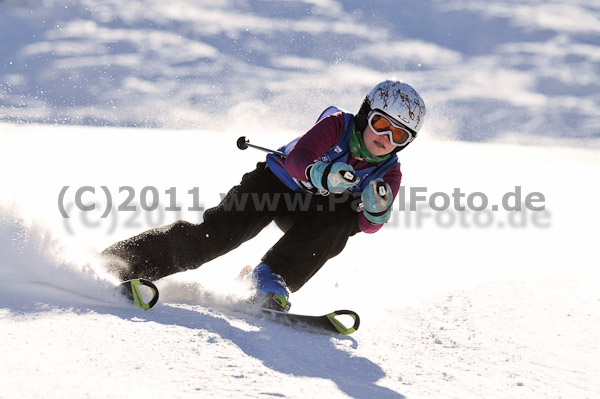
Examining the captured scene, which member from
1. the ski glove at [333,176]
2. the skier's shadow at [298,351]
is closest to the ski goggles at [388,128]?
the ski glove at [333,176]

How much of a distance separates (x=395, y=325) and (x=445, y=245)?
8.30 feet

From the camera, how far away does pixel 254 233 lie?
3.56 metres

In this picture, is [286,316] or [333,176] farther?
[333,176]

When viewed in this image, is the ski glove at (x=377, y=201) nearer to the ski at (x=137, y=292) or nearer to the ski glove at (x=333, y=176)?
the ski glove at (x=333, y=176)

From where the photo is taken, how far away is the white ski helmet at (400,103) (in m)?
3.34

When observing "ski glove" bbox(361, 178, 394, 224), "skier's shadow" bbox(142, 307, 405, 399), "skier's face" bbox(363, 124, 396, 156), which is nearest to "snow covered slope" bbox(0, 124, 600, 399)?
"skier's shadow" bbox(142, 307, 405, 399)

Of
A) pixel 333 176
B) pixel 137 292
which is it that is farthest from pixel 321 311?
pixel 137 292

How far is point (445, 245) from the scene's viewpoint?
226 inches

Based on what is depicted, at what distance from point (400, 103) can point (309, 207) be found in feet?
2.45

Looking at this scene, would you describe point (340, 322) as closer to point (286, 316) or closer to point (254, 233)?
point (286, 316)

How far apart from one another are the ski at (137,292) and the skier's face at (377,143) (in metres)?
1.36

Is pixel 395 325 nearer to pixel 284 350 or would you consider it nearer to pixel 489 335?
pixel 489 335

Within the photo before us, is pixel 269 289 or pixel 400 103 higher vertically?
pixel 400 103

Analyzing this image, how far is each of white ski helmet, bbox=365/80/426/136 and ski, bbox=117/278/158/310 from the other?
1491mm
